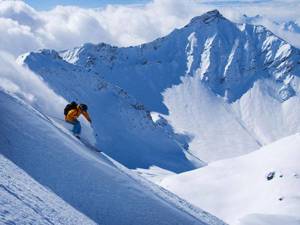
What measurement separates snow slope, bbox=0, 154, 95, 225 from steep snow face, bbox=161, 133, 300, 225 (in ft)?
167

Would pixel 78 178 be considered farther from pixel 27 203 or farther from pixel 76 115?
pixel 76 115

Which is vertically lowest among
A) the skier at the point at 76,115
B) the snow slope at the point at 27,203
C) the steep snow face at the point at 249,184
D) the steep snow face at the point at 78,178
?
the snow slope at the point at 27,203

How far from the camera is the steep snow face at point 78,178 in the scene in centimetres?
2262

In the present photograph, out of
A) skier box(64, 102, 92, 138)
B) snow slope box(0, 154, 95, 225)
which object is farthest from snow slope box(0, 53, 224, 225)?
skier box(64, 102, 92, 138)

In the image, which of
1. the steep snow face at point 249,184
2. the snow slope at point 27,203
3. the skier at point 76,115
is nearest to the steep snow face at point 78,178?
the snow slope at point 27,203

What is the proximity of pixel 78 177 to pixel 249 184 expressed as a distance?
68497mm

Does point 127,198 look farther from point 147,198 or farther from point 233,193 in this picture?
point 233,193

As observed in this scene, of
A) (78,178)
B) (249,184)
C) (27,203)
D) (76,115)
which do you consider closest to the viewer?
(27,203)

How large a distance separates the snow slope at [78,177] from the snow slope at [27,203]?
0.69 metres

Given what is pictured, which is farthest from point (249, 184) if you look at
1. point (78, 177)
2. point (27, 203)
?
point (27, 203)

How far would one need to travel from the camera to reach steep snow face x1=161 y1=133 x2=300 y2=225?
77.6m

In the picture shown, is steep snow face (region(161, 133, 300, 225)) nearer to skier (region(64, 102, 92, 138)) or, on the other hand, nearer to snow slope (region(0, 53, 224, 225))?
skier (region(64, 102, 92, 138))

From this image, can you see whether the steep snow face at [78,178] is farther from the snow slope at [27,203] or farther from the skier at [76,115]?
the skier at [76,115]

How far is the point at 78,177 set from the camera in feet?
78.9
